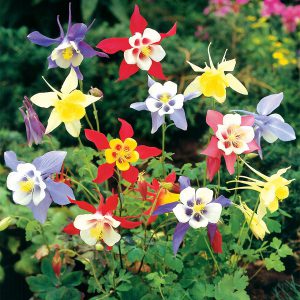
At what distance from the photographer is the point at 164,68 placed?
15.3 feet

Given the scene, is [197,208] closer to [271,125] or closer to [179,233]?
[179,233]

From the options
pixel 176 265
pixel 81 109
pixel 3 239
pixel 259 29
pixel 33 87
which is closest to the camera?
pixel 81 109

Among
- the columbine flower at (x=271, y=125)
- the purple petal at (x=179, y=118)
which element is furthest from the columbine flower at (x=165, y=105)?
the columbine flower at (x=271, y=125)

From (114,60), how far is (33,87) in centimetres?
64

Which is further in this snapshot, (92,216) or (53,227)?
(53,227)

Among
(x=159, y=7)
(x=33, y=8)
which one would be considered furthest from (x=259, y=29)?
(x=33, y=8)

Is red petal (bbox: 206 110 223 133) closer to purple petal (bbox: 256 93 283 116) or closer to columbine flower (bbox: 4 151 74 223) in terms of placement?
purple petal (bbox: 256 93 283 116)

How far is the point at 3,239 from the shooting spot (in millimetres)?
3387

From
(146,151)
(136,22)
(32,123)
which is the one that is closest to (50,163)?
(32,123)

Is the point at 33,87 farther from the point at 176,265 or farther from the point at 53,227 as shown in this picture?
the point at 176,265

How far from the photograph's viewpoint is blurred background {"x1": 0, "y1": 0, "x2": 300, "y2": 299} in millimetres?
3545

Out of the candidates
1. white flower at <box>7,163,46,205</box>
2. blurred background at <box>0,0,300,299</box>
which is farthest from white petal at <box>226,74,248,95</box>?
blurred background at <box>0,0,300,299</box>

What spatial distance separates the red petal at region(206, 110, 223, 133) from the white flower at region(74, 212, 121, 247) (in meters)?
0.41

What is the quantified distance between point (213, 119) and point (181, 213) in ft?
1.01
